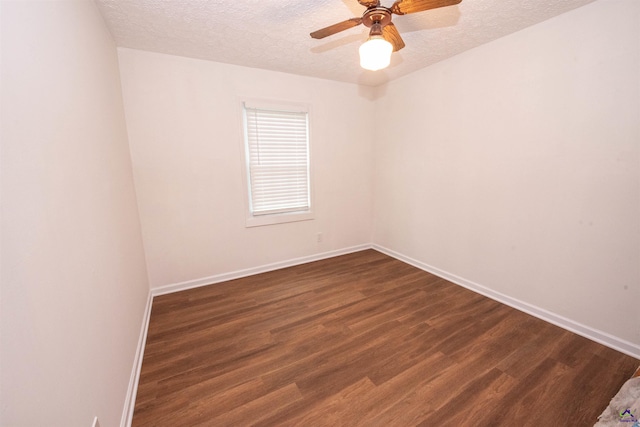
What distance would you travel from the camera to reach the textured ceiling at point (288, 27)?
175cm

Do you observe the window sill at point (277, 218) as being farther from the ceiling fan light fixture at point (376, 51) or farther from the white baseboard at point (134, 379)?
the ceiling fan light fixture at point (376, 51)

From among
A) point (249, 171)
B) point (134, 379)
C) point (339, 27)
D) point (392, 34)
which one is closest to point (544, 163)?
point (392, 34)

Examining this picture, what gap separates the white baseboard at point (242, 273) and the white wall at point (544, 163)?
4.40 ft

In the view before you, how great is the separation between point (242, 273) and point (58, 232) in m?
2.35

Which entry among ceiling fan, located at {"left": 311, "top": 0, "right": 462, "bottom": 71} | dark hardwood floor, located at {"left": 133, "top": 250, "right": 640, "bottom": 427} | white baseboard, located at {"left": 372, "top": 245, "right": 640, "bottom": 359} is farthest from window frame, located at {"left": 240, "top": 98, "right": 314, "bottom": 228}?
white baseboard, located at {"left": 372, "top": 245, "right": 640, "bottom": 359}

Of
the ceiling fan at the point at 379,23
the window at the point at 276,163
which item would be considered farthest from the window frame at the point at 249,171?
the ceiling fan at the point at 379,23

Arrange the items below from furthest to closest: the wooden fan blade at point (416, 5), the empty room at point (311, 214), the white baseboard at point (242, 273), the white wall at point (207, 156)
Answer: the white baseboard at point (242, 273) < the white wall at point (207, 156) < the wooden fan blade at point (416, 5) < the empty room at point (311, 214)

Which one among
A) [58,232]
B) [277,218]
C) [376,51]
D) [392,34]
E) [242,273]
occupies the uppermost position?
[392,34]

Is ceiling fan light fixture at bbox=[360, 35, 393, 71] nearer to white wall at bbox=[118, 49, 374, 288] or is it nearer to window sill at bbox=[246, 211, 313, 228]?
white wall at bbox=[118, 49, 374, 288]

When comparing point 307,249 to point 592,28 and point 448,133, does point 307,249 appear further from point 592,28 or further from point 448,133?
point 592,28

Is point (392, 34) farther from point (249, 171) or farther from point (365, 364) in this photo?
point (365, 364)

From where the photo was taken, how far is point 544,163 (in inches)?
83.5

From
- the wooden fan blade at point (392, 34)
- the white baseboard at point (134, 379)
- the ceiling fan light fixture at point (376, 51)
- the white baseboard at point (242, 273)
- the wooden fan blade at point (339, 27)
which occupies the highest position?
the wooden fan blade at point (339, 27)

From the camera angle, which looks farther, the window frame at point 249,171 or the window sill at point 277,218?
the window sill at point 277,218
